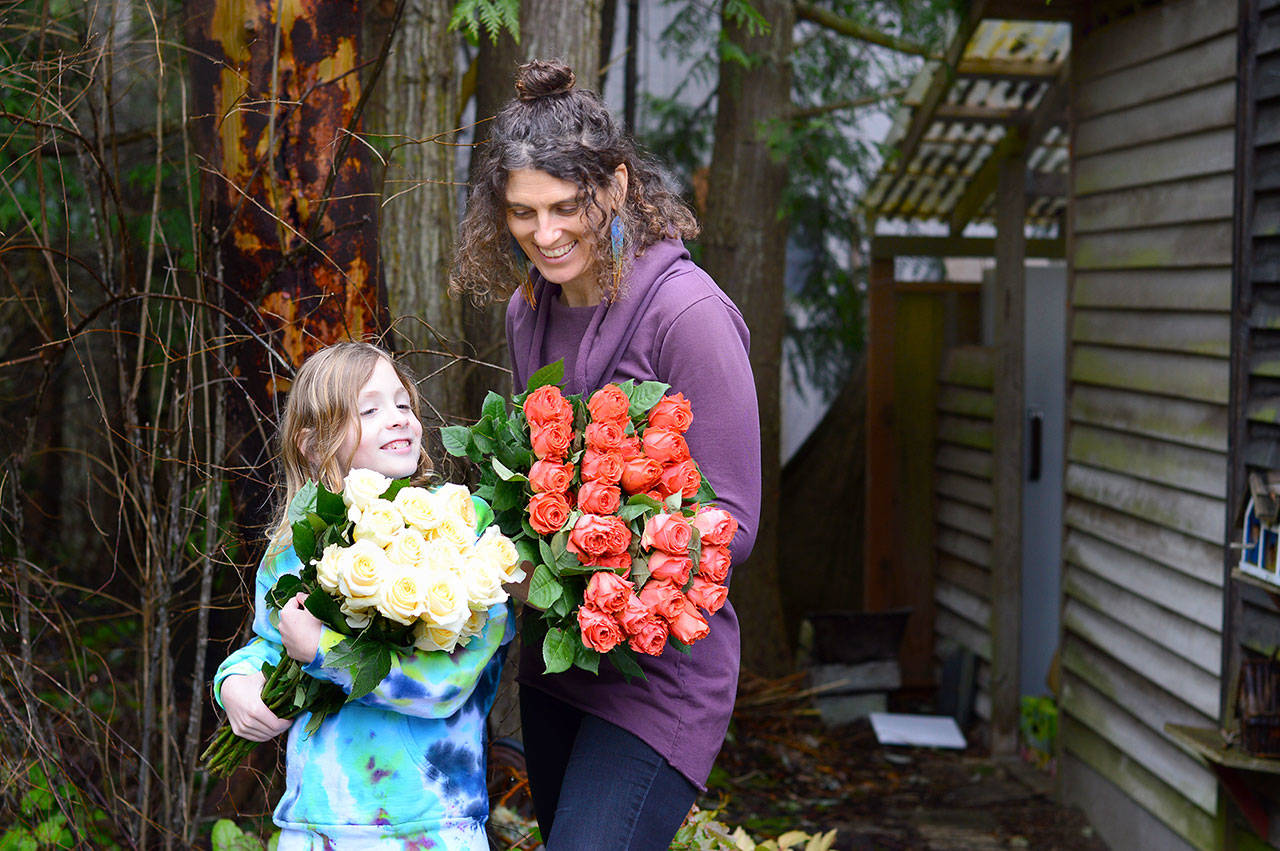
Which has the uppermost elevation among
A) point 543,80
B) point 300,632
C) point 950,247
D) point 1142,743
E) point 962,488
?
point 950,247

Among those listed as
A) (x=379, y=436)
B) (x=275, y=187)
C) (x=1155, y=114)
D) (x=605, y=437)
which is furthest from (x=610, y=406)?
(x=1155, y=114)

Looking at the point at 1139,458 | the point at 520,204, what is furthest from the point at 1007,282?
the point at 520,204

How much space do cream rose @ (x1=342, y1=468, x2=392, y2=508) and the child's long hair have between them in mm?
236

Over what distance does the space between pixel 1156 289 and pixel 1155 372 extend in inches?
12.9

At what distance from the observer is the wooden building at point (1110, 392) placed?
4059mm

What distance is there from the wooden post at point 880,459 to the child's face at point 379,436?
5.58 m

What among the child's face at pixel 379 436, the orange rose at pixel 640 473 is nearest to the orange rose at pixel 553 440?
the orange rose at pixel 640 473

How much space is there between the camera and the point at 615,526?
185 cm

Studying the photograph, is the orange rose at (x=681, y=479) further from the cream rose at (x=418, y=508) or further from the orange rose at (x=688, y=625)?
the cream rose at (x=418, y=508)

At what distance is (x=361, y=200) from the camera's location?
3.04m

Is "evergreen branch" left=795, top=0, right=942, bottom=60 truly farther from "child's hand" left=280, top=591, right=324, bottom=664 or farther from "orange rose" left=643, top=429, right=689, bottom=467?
"child's hand" left=280, top=591, right=324, bottom=664

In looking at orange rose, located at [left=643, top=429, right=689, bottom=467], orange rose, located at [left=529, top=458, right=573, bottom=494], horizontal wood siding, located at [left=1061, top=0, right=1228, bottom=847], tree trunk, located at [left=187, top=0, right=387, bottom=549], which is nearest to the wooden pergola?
horizontal wood siding, located at [left=1061, top=0, right=1228, bottom=847]

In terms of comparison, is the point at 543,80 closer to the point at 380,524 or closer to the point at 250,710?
the point at 380,524

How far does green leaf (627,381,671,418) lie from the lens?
2014mm
